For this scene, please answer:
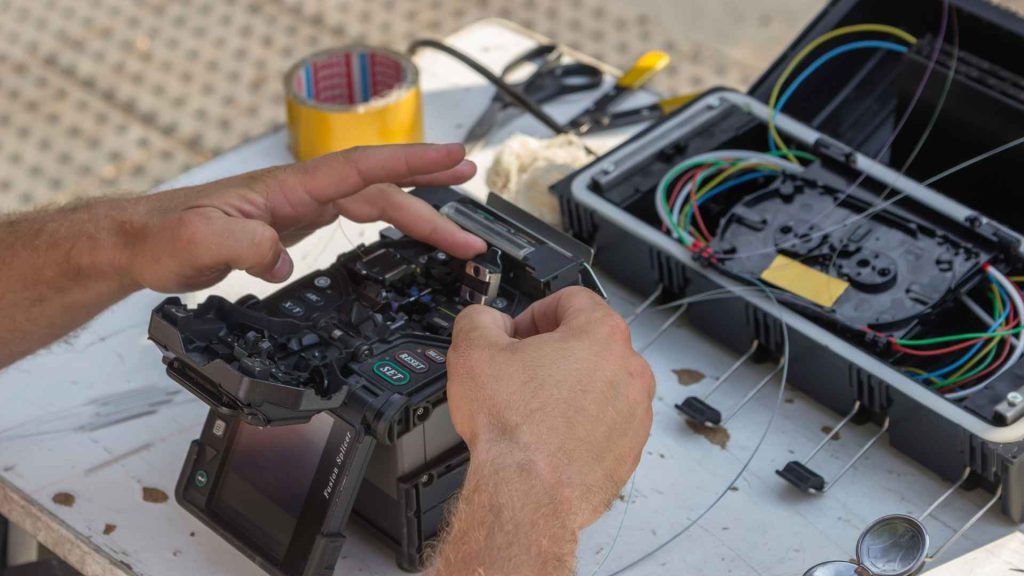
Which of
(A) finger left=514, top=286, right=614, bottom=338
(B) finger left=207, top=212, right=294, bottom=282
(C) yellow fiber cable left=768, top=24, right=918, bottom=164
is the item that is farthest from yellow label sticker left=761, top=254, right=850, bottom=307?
(B) finger left=207, top=212, right=294, bottom=282

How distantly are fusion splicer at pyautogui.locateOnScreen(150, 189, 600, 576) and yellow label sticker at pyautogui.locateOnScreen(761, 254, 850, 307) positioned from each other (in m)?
0.24

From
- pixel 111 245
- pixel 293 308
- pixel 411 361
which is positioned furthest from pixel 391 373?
pixel 111 245

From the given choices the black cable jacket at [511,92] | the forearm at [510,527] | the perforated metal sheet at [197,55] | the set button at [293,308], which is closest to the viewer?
the forearm at [510,527]

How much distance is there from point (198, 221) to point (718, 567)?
1.86 ft

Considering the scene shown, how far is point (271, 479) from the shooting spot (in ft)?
3.44

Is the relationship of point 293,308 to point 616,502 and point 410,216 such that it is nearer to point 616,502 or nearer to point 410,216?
point 410,216

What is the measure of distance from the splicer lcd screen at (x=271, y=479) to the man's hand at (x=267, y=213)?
171mm

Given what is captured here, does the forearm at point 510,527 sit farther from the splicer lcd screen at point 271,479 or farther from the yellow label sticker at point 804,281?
the yellow label sticker at point 804,281

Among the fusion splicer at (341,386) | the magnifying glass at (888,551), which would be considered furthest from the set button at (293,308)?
the magnifying glass at (888,551)

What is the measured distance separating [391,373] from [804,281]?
18.7 inches

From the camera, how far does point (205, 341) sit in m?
A: 0.98

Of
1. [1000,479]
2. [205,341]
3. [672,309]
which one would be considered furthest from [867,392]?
[205,341]

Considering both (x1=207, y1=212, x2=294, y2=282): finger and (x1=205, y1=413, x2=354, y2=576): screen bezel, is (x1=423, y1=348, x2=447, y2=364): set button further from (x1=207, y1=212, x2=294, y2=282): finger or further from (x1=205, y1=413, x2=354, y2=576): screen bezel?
(x1=207, y1=212, x2=294, y2=282): finger

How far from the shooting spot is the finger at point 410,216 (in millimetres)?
1116
